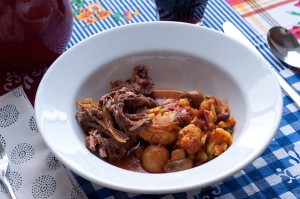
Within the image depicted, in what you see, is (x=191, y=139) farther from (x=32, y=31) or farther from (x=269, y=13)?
(x=269, y=13)

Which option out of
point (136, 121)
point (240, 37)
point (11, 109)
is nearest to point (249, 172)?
point (136, 121)

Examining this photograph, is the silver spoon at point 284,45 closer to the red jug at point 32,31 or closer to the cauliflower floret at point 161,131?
the cauliflower floret at point 161,131

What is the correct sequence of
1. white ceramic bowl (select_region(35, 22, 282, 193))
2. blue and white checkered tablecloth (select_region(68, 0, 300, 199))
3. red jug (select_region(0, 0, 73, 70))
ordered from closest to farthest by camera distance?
white ceramic bowl (select_region(35, 22, 282, 193)), blue and white checkered tablecloth (select_region(68, 0, 300, 199)), red jug (select_region(0, 0, 73, 70))

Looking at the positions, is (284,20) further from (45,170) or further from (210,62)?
(45,170)

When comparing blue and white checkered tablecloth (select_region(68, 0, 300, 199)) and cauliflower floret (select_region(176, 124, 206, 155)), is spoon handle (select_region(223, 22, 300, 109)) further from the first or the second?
cauliflower floret (select_region(176, 124, 206, 155))

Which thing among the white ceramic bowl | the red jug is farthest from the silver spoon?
the red jug

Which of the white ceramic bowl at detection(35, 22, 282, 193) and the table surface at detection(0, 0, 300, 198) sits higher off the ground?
the white ceramic bowl at detection(35, 22, 282, 193)

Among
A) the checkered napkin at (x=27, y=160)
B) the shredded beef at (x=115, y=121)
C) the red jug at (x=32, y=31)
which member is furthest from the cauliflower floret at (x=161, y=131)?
the red jug at (x=32, y=31)
